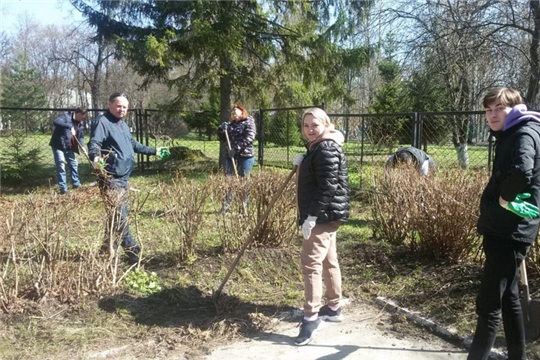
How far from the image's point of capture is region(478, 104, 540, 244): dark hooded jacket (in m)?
2.36

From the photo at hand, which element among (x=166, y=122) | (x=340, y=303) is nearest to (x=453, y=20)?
(x=166, y=122)

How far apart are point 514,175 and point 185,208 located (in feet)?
9.10

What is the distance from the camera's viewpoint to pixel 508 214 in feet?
8.05

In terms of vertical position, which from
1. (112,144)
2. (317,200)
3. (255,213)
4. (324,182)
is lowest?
(255,213)

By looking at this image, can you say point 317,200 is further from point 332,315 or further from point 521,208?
point 521,208

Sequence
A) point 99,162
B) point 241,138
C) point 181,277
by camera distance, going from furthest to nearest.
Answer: point 241,138
point 181,277
point 99,162

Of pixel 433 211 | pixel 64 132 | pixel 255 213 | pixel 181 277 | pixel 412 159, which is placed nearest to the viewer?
pixel 181 277

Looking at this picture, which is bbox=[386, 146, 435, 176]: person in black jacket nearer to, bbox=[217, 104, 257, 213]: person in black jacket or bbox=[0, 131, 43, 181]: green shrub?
bbox=[217, 104, 257, 213]: person in black jacket

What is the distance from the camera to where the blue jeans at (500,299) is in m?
2.50

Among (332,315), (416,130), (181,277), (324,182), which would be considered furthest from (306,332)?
(416,130)

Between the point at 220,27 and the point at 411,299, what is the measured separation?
755 centimetres

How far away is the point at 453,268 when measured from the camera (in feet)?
13.5

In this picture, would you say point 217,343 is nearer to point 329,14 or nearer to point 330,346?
point 330,346

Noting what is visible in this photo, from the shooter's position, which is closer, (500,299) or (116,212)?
(500,299)
